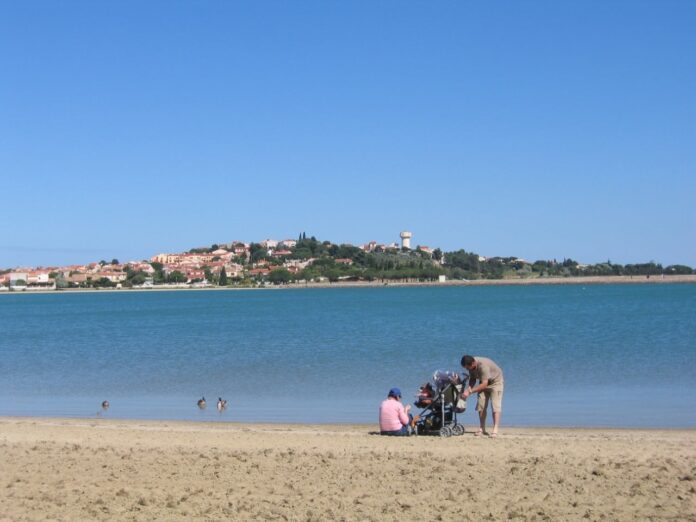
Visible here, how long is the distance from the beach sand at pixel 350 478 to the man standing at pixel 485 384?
441 millimetres

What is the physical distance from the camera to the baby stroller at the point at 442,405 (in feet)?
41.9

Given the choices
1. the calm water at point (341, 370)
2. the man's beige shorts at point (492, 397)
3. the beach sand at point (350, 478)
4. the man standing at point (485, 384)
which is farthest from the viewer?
the calm water at point (341, 370)

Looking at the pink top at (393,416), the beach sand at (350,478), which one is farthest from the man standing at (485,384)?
the pink top at (393,416)

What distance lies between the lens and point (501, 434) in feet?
44.0

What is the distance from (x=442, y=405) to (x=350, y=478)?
347 centimetres

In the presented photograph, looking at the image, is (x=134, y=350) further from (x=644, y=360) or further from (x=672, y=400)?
(x=672, y=400)

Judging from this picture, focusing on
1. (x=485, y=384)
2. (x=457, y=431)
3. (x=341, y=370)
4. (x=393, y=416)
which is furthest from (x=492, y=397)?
(x=341, y=370)

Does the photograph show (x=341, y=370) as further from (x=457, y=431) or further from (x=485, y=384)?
(x=485, y=384)

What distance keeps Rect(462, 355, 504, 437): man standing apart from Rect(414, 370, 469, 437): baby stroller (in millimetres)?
183

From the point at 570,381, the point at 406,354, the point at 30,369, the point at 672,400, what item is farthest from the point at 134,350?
the point at 672,400

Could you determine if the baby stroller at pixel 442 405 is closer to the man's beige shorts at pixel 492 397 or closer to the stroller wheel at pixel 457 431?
the stroller wheel at pixel 457 431

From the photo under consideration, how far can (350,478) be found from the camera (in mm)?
9625

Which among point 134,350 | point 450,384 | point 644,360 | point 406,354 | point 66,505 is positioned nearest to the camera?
point 66,505

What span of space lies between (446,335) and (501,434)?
29.7 meters
